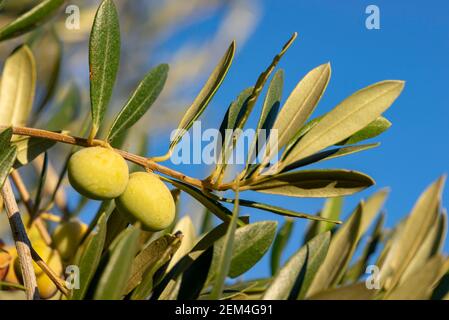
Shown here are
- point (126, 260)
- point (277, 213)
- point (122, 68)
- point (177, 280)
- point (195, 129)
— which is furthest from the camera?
point (122, 68)

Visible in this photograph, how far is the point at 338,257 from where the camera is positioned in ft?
2.79

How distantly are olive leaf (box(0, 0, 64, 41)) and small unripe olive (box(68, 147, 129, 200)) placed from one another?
0.38 metres

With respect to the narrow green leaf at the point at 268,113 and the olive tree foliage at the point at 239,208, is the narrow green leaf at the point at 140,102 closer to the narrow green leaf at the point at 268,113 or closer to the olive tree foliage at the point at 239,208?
the olive tree foliage at the point at 239,208

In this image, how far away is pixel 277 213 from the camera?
987 mm

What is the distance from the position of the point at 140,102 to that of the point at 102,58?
0.31 feet

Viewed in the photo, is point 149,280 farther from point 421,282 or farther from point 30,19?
point 30,19

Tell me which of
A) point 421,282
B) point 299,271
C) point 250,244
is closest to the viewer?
point 421,282

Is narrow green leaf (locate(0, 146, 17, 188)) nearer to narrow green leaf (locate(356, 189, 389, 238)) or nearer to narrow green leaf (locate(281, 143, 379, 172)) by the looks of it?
narrow green leaf (locate(281, 143, 379, 172))

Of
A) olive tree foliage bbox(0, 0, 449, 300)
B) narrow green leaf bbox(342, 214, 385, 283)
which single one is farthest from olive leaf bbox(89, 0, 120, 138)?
narrow green leaf bbox(342, 214, 385, 283)

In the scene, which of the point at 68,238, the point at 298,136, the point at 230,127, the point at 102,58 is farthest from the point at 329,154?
the point at 68,238

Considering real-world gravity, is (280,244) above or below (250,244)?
below

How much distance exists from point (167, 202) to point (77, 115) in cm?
105
